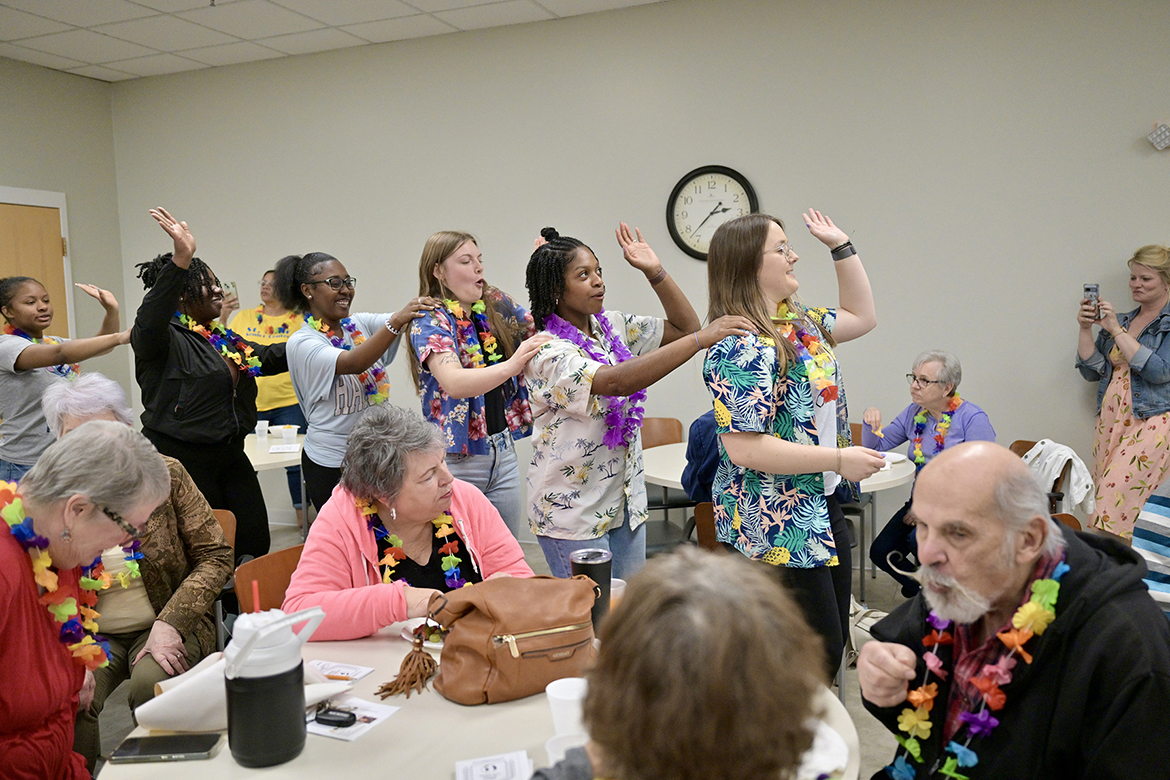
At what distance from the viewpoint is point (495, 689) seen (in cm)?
161

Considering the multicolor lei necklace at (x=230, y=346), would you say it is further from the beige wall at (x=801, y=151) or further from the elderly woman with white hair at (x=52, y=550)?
the beige wall at (x=801, y=151)

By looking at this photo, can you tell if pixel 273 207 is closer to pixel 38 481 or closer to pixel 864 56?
pixel 864 56

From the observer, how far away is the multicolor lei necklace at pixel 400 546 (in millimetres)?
2164

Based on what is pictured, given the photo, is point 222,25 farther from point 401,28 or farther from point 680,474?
point 680,474

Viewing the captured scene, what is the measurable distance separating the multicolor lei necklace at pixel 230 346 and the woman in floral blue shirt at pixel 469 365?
39.2 inches

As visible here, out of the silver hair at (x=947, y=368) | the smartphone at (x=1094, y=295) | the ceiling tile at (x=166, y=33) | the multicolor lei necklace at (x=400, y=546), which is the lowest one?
the multicolor lei necklace at (x=400, y=546)

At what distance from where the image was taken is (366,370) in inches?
140

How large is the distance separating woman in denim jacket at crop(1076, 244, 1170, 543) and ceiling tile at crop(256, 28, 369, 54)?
488 centimetres

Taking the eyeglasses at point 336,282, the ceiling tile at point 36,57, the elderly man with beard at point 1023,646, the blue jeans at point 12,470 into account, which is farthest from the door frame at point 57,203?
the elderly man with beard at point 1023,646

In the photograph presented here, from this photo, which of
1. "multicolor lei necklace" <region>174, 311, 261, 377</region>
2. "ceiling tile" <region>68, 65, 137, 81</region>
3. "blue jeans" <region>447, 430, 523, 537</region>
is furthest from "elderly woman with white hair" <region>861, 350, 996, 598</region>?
"ceiling tile" <region>68, 65, 137, 81</region>

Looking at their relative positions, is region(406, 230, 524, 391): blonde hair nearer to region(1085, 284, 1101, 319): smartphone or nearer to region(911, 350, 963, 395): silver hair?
region(911, 350, 963, 395): silver hair

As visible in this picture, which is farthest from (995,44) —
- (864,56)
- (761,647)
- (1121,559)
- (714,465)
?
(761,647)

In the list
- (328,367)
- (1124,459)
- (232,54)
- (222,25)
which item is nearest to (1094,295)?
(1124,459)

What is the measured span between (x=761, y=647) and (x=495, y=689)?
874mm
